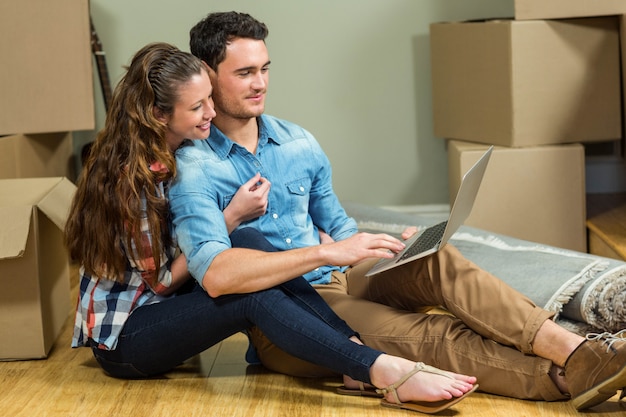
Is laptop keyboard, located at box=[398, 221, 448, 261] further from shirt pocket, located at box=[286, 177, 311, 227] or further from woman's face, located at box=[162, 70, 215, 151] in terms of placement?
woman's face, located at box=[162, 70, 215, 151]

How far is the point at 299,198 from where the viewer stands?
196cm

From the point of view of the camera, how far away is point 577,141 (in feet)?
9.37

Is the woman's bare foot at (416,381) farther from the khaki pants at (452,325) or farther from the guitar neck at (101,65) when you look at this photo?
the guitar neck at (101,65)

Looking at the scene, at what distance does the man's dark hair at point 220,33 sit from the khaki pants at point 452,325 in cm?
55

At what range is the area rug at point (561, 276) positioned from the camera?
204 cm

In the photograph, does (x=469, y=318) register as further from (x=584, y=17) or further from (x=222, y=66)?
(x=584, y=17)

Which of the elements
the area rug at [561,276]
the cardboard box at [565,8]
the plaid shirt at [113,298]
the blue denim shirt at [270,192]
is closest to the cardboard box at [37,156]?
the plaid shirt at [113,298]

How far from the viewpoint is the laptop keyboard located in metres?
1.75

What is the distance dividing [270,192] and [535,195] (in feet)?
3.83

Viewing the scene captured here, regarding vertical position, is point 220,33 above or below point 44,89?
above

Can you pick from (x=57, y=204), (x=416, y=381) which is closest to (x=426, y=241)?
(x=416, y=381)

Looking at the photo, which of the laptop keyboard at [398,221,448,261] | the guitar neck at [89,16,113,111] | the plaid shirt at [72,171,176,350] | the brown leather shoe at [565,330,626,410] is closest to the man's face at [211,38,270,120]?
the plaid shirt at [72,171,176,350]

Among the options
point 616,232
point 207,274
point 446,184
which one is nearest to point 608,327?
point 616,232

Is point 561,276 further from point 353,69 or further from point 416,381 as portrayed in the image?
point 353,69
